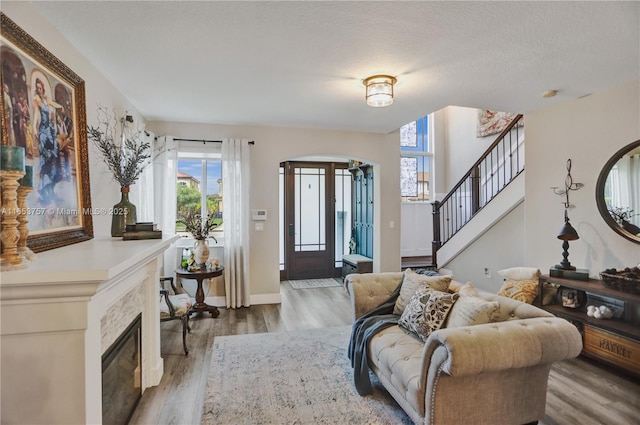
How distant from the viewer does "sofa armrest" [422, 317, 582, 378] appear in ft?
5.62

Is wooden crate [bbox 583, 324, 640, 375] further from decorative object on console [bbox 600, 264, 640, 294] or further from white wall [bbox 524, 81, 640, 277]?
white wall [bbox 524, 81, 640, 277]

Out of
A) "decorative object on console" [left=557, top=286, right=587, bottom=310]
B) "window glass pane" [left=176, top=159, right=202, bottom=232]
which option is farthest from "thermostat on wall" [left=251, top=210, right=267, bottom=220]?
"decorative object on console" [left=557, top=286, right=587, bottom=310]

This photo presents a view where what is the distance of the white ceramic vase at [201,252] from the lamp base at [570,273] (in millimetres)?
3965

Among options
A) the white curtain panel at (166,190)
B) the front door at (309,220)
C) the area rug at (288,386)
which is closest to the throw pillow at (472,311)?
the area rug at (288,386)

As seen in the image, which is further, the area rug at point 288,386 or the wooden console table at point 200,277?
the wooden console table at point 200,277

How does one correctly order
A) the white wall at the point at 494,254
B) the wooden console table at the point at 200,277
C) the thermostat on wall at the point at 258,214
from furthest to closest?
the thermostat on wall at the point at 258,214 → the white wall at the point at 494,254 → the wooden console table at the point at 200,277

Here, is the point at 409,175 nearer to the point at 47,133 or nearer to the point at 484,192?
the point at 484,192

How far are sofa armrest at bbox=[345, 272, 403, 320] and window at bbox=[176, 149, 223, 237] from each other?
2.64m

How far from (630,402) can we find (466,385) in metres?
1.55

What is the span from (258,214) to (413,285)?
270 cm

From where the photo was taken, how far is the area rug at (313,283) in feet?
19.9

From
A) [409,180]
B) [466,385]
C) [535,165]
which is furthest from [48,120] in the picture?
[409,180]

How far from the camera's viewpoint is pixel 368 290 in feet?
10.2

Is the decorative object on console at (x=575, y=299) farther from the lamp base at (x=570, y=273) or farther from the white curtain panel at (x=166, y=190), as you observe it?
the white curtain panel at (x=166, y=190)
